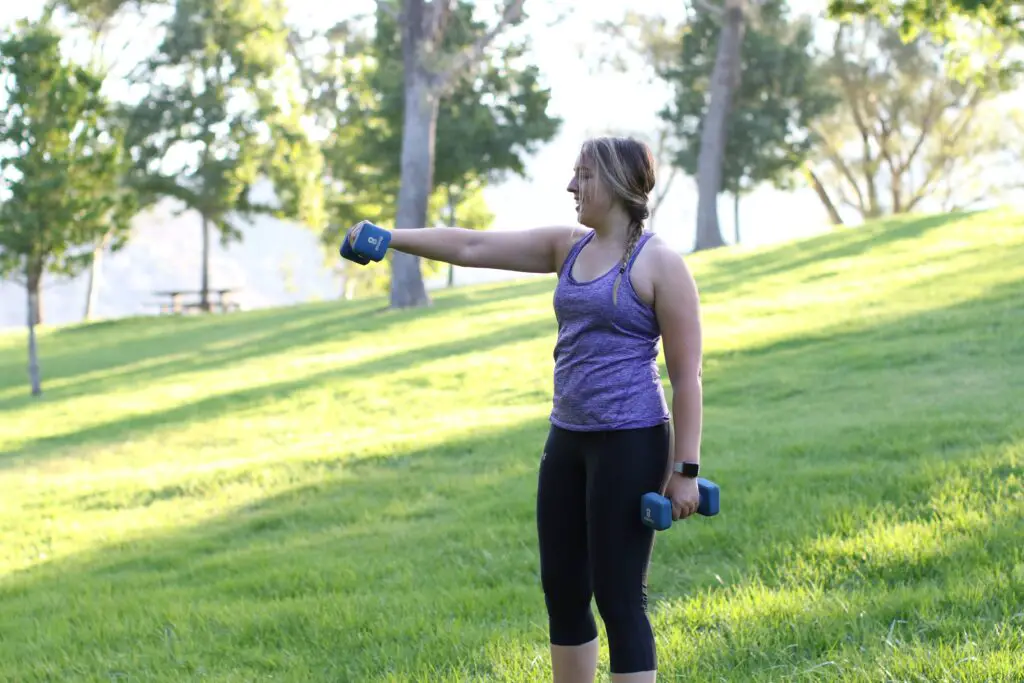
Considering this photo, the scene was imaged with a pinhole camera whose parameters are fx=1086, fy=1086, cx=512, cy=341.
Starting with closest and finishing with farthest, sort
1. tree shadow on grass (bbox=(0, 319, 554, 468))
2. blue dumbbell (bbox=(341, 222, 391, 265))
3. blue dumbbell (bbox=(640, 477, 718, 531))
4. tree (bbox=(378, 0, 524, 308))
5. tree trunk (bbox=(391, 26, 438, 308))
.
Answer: blue dumbbell (bbox=(640, 477, 718, 531)), blue dumbbell (bbox=(341, 222, 391, 265)), tree shadow on grass (bbox=(0, 319, 554, 468)), tree (bbox=(378, 0, 524, 308)), tree trunk (bbox=(391, 26, 438, 308))

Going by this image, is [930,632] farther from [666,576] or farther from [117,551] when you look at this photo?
[117,551]

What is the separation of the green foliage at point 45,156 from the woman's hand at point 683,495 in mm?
20598

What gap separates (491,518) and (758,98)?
3553 cm

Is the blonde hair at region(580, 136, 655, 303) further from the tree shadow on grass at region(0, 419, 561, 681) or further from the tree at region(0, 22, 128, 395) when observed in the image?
the tree at region(0, 22, 128, 395)

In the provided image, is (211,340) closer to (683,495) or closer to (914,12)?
(914,12)

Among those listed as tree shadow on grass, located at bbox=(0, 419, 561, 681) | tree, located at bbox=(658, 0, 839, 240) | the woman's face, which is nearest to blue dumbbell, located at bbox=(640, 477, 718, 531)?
the woman's face

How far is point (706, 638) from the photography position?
4.74m

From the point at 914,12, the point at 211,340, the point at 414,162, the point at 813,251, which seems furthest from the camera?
the point at 414,162

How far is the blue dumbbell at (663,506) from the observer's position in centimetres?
329

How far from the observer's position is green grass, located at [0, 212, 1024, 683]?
15.8ft

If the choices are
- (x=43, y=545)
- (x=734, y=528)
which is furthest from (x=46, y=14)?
(x=734, y=528)

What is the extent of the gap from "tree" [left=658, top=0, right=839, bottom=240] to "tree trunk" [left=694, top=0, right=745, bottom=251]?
208cm

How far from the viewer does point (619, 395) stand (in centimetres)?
345

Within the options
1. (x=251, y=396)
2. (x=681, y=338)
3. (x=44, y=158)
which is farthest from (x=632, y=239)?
(x=44, y=158)
